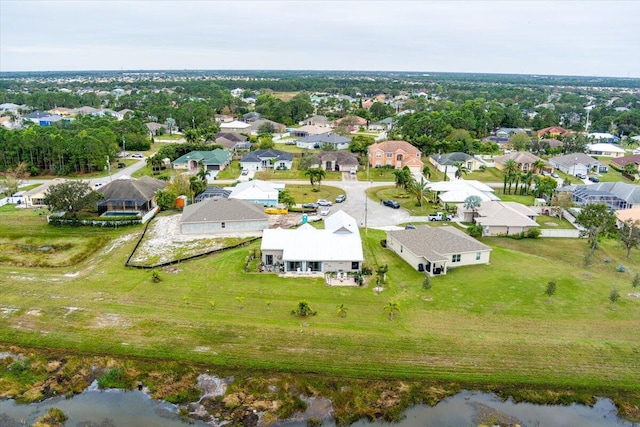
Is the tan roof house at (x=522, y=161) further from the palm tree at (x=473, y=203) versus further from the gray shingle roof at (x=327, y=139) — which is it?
the palm tree at (x=473, y=203)

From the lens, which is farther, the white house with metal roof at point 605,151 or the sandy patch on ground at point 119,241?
the white house with metal roof at point 605,151

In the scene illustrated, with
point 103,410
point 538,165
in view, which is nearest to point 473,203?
point 538,165

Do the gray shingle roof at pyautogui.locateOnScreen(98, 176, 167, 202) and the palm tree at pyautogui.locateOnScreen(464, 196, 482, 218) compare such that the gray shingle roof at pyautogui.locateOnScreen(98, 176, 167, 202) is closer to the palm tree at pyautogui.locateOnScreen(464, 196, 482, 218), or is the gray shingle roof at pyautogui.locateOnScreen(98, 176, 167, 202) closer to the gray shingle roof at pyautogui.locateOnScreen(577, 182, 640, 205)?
the palm tree at pyautogui.locateOnScreen(464, 196, 482, 218)

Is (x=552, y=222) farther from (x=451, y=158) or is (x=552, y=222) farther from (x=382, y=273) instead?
(x=451, y=158)

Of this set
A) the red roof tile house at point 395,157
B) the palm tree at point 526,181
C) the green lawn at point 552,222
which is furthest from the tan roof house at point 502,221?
the red roof tile house at point 395,157

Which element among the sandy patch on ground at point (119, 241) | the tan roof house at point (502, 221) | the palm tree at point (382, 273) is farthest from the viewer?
the tan roof house at point (502, 221)

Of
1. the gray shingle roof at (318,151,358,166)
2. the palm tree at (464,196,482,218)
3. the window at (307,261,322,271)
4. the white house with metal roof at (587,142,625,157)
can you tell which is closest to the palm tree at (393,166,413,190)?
the palm tree at (464,196,482,218)
